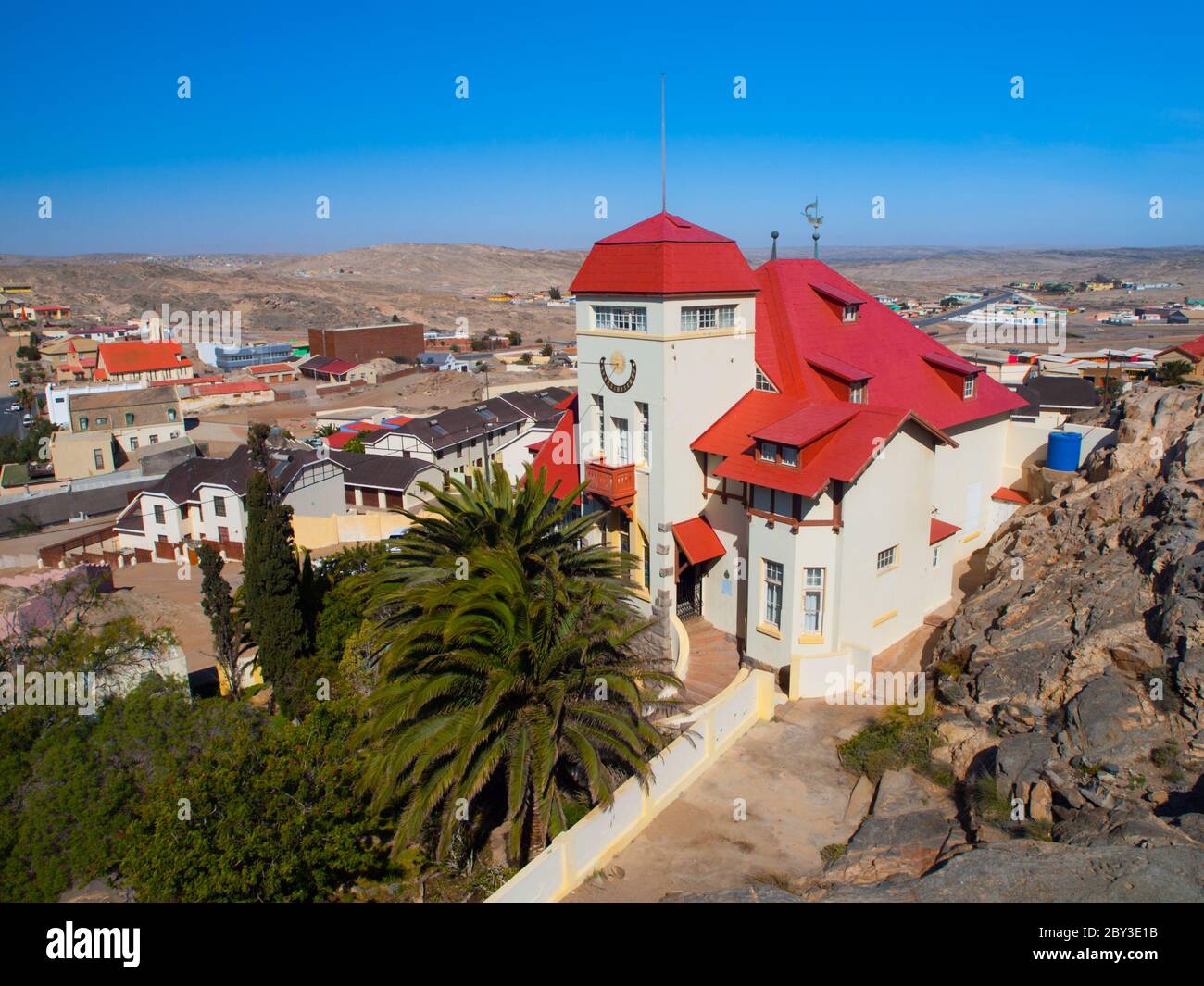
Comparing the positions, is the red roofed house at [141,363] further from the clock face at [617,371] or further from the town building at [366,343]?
the clock face at [617,371]

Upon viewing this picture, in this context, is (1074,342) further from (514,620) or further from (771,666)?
(514,620)

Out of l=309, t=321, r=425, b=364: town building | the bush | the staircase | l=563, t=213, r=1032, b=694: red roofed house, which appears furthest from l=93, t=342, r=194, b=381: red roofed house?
the bush

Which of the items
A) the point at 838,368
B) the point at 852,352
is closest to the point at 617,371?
the point at 838,368

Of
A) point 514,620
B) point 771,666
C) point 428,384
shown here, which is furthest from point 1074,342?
point 514,620

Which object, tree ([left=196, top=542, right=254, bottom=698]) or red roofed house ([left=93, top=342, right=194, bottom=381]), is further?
red roofed house ([left=93, top=342, right=194, bottom=381])

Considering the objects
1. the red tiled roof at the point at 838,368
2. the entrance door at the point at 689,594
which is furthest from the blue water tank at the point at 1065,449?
the entrance door at the point at 689,594

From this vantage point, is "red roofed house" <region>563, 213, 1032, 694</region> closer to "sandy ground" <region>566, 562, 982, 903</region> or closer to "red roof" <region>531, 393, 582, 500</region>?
"red roof" <region>531, 393, 582, 500</region>

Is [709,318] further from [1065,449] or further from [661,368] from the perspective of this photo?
[1065,449]
